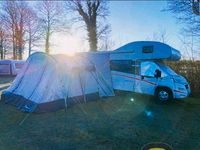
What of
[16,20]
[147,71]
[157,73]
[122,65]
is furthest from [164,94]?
[16,20]

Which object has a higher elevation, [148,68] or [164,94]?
[148,68]

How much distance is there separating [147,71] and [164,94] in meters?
1.23

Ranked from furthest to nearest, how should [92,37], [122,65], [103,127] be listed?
1. [92,37]
2. [122,65]
3. [103,127]

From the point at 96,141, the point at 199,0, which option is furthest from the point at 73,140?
the point at 199,0

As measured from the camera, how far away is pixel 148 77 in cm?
1034

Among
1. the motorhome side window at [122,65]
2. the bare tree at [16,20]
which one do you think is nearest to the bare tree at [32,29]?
the bare tree at [16,20]

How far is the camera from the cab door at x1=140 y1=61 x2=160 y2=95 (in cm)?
1018

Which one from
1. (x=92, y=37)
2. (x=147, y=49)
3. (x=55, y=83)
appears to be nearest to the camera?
(x=55, y=83)

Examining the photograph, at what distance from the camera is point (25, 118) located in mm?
7715

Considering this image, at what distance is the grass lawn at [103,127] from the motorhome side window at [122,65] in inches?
74.0

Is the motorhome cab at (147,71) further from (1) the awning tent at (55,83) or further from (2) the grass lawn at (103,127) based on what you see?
(1) the awning tent at (55,83)

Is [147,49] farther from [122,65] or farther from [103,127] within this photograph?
[103,127]

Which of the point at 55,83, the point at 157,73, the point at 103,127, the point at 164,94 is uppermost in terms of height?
the point at 157,73

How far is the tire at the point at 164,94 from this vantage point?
32.5 ft
